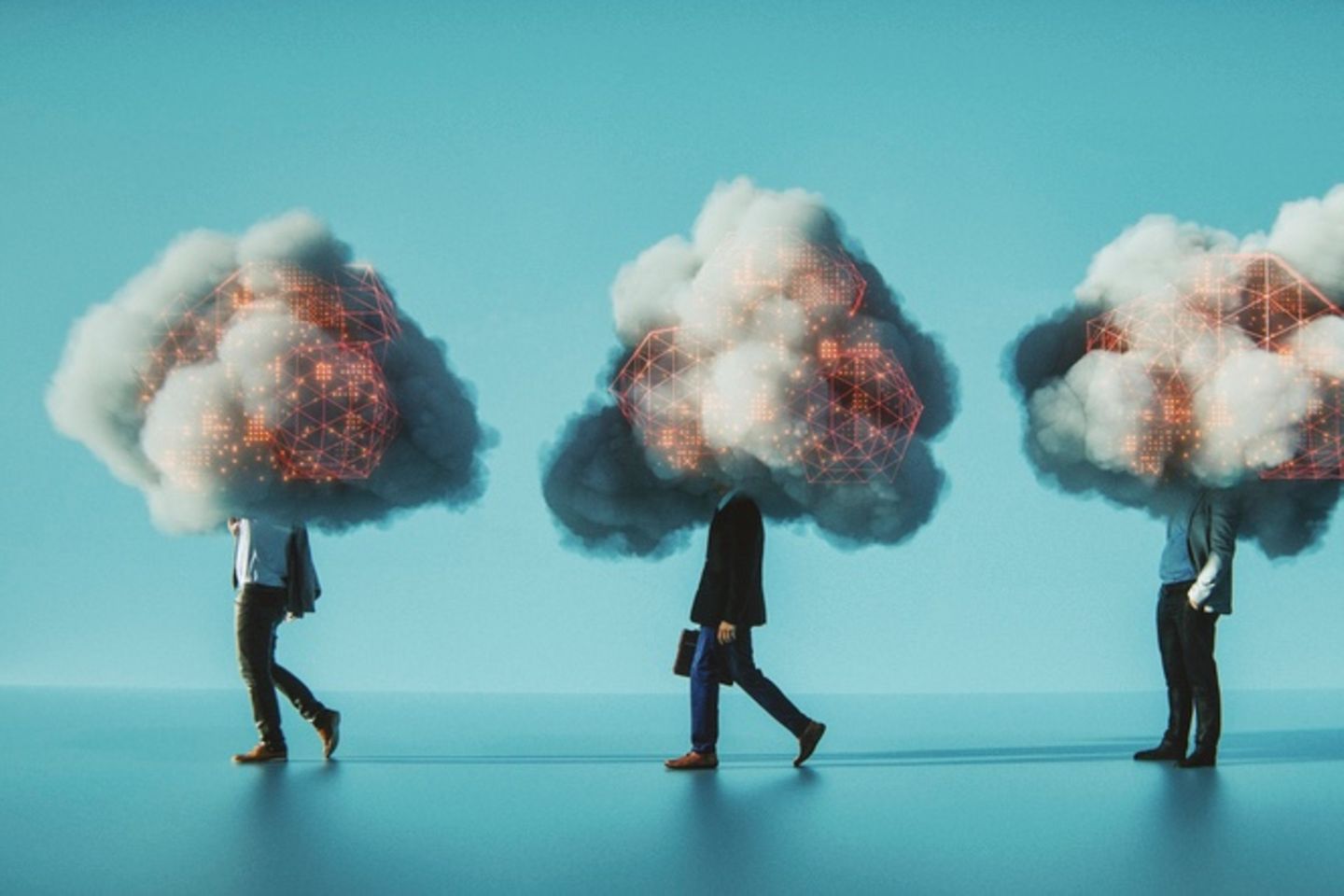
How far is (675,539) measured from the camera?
11.3 meters

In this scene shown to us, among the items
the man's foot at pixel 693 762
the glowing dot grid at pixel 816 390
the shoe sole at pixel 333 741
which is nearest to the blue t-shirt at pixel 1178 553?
the glowing dot grid at pixel 816 390

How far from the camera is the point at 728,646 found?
948 cm

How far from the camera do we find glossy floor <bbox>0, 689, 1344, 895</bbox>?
5562mm

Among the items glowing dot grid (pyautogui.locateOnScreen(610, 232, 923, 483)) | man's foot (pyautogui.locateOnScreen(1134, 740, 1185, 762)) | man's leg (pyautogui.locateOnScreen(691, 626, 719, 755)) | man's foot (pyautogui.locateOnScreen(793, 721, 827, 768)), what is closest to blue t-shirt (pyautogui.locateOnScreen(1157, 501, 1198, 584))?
man's foot (pyautogui.locateOnScreen(1134, 740, 1185, 762))

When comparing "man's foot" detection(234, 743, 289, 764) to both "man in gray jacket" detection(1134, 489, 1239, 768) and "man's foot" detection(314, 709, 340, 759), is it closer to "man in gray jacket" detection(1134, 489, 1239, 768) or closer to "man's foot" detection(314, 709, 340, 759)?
"man's foot" detection(314, 709, 340, 759)

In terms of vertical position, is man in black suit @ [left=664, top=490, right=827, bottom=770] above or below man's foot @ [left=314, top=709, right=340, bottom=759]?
above

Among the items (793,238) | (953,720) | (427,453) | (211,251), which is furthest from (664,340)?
(953,720)

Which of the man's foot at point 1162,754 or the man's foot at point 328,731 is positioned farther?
the man's foot at point 1162,754

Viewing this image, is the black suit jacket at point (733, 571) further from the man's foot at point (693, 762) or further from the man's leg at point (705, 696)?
the man's foot at point (693, 762)

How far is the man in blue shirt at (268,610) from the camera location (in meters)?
9.63

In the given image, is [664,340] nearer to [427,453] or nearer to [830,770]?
[427,453]

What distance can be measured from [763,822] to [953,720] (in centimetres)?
819

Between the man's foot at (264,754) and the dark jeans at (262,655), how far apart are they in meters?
0.03

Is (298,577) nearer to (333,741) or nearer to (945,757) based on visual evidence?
(333,741)
